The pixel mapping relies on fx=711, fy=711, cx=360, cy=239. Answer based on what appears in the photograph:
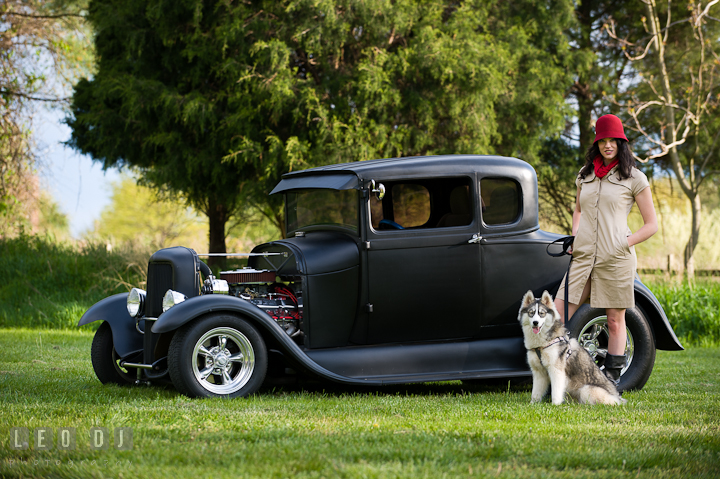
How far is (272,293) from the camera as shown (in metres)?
6.09

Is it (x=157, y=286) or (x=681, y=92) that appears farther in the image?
(x=681, y=92)

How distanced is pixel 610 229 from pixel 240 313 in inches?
111

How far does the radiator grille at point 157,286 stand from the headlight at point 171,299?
196 mm

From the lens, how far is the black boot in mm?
5480

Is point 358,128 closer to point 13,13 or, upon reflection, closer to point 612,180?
point 13,13

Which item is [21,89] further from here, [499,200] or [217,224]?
[499,200]

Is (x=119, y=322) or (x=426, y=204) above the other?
(x=426, y=204)

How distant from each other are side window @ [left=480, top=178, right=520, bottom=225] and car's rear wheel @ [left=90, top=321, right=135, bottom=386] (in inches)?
135

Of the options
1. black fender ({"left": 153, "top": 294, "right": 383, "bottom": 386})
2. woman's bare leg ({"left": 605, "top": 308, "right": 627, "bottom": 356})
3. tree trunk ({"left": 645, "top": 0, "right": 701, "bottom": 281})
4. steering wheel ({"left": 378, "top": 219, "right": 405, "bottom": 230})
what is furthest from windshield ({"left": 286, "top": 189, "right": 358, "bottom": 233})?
tree trunk ({"left": 645, "top": 0, "right": 701, "bottom": 281})

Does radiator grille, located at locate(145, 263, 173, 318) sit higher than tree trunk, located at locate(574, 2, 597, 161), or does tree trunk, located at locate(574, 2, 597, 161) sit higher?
tree trunk, located at locate(574, 2, 597, 161)

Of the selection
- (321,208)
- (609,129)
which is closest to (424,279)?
(321,208)

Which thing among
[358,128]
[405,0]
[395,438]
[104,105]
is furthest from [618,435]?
[104,105]

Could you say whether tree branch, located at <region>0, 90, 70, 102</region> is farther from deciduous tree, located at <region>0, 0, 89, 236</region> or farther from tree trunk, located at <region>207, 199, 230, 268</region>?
tree trunk, located at <region>207, 199, 230, 268</region>

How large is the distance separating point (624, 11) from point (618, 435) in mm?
17549
